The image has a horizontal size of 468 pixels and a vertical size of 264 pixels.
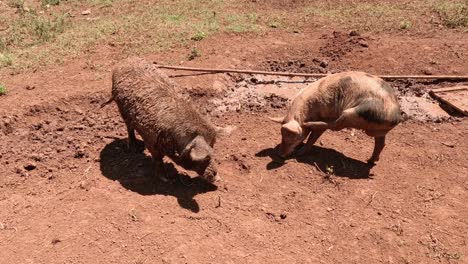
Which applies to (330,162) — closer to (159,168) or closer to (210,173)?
(210,173)

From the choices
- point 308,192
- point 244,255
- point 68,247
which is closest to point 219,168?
point 308,192

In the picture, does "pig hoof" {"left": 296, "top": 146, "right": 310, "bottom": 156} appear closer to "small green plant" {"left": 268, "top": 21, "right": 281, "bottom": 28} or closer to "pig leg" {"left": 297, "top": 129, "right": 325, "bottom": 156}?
"pig leg" {"left": 297, "top": 129, "right": 325, "bottom": 156}

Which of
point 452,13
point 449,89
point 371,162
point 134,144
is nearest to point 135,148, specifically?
point 134,144

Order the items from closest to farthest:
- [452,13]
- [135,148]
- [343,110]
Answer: [343,110] < [135,148] < [452,13]

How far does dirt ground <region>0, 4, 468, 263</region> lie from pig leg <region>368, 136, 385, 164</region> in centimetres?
14

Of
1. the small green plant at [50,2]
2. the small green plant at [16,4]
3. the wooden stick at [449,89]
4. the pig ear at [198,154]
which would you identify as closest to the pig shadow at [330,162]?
the pig ear at [198,154]

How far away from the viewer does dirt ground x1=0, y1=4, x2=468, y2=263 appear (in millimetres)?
5363

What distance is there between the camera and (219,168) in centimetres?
680

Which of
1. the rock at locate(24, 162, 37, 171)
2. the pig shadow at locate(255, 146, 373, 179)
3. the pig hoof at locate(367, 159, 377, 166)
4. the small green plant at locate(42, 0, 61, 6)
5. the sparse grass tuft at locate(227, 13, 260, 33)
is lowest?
the rock at locate(24, 162, 37, 171)

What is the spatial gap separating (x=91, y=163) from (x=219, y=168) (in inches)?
78.9

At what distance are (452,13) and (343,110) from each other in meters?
7.47

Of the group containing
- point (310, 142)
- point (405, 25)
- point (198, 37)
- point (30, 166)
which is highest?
point (405, 25)

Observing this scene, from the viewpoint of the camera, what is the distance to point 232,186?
637cm

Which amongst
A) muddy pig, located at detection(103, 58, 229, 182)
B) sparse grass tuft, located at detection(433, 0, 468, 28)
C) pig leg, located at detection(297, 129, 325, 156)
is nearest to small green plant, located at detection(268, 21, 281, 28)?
sparse grass tuft, located at detection(433, 0, 468, 28)
